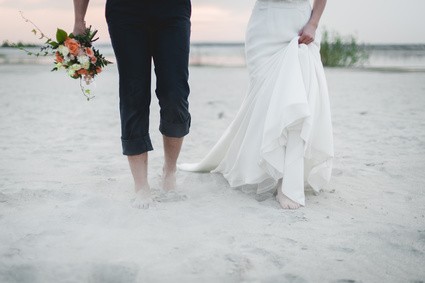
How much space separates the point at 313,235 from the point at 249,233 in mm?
374

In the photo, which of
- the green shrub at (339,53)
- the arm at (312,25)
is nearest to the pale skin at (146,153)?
the arm at (312,25)

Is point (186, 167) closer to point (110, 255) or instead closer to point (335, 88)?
point (110, 255)

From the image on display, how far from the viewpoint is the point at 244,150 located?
125 inches

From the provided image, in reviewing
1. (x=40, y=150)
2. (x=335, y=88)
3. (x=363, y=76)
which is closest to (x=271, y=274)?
(x=40, y=150)

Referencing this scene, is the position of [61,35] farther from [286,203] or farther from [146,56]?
[286,203]

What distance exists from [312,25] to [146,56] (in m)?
1.20

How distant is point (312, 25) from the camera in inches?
119

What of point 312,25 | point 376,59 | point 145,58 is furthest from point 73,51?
point 376,59

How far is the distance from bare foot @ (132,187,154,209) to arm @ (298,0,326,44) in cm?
153

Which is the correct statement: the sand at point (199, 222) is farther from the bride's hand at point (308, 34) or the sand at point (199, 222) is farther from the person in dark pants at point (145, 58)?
the bride's hand at point (308, 34)

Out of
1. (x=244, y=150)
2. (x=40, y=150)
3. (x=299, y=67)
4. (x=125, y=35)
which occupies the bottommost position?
(x=40, y=150)

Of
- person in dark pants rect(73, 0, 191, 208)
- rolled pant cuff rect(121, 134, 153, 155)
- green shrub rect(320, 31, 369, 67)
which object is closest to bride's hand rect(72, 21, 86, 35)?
person in dark pants rect(73, 0, 191, 208)

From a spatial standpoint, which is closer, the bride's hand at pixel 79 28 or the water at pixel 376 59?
the bride's hand at pixel 79 28

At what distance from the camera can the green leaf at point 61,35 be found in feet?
9.08
